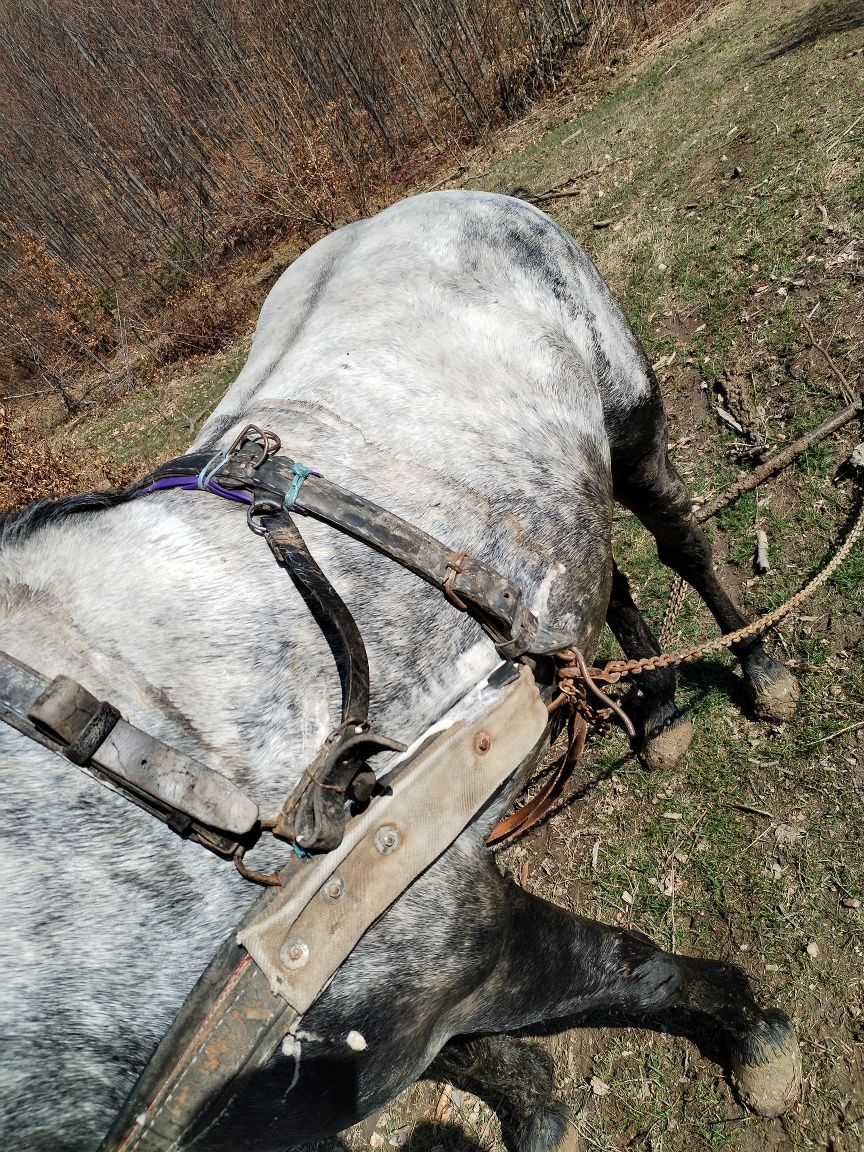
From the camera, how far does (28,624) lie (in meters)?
1.50

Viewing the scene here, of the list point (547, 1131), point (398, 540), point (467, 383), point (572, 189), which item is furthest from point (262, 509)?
point (572, 189)

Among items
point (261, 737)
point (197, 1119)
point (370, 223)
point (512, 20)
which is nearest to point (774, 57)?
point (512, 20)

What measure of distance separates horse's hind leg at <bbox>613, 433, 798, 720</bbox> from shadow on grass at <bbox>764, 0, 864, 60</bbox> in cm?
678

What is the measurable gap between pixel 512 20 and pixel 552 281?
418 inches

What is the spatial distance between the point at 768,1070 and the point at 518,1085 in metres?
0.81

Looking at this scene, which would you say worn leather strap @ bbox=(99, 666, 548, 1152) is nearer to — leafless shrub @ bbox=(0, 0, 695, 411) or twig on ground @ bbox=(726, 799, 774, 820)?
twig on ground @ bbox=(726, 799, 774, 820)

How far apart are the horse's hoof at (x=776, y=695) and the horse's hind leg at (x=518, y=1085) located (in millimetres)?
1575

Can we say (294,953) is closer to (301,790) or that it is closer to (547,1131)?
(301,790)

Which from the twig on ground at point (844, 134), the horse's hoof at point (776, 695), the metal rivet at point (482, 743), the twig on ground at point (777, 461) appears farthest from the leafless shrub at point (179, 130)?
the metal rivet at point (482, 743)

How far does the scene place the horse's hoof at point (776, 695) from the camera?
3100 mm

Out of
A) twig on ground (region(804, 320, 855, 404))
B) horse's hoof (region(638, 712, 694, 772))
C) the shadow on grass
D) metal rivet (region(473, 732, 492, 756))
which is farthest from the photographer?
the shadow on grass

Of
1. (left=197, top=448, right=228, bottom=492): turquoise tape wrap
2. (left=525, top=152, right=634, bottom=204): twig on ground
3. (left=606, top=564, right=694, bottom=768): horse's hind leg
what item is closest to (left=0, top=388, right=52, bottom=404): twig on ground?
(left=525, top=152, right=634, bottom=204): twig on ground

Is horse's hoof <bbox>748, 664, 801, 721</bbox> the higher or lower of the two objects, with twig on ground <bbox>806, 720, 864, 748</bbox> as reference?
higher

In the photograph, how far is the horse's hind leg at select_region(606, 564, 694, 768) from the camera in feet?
10.6
